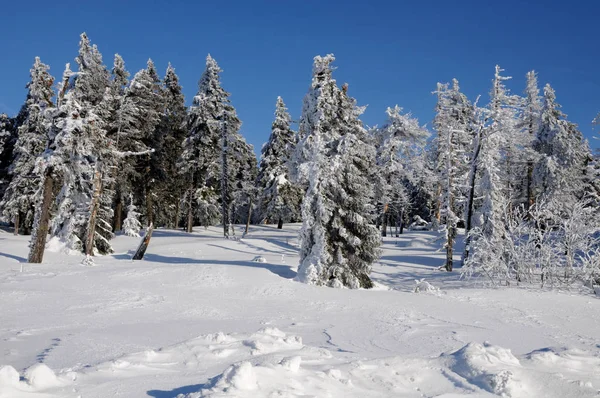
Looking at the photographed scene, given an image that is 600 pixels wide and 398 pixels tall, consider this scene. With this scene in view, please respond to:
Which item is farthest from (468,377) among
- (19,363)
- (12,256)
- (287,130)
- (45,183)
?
(287,130)

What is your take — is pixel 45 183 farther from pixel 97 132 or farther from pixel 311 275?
pixel 311 275

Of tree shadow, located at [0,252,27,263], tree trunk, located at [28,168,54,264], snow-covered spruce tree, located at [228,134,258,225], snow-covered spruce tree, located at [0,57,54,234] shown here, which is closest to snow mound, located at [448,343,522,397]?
tree trunk, located at [28,168,54,264]

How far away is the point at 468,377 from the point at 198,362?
135 inches

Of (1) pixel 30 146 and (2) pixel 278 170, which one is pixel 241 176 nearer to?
(2) pixel 278 170

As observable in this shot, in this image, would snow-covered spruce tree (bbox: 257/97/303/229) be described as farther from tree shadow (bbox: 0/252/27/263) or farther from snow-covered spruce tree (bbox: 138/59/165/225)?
tree shadow (bbox: 0/252/27/263)

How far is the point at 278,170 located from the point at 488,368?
1404 inches

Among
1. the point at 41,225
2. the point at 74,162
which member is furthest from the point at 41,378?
the point at 74,162

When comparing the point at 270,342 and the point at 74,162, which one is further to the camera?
the point at 74,162

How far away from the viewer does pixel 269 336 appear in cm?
728

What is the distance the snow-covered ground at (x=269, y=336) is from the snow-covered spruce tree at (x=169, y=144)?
1462 centimetres

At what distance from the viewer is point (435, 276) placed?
2433 cm

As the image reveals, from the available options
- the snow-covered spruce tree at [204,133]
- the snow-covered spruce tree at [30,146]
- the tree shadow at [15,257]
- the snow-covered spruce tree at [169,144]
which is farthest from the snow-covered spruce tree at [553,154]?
the snow-covered spruce tree at [30,146]

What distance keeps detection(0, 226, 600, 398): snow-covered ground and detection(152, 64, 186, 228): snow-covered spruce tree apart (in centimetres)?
1462

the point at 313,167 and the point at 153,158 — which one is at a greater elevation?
the point at 153,158
